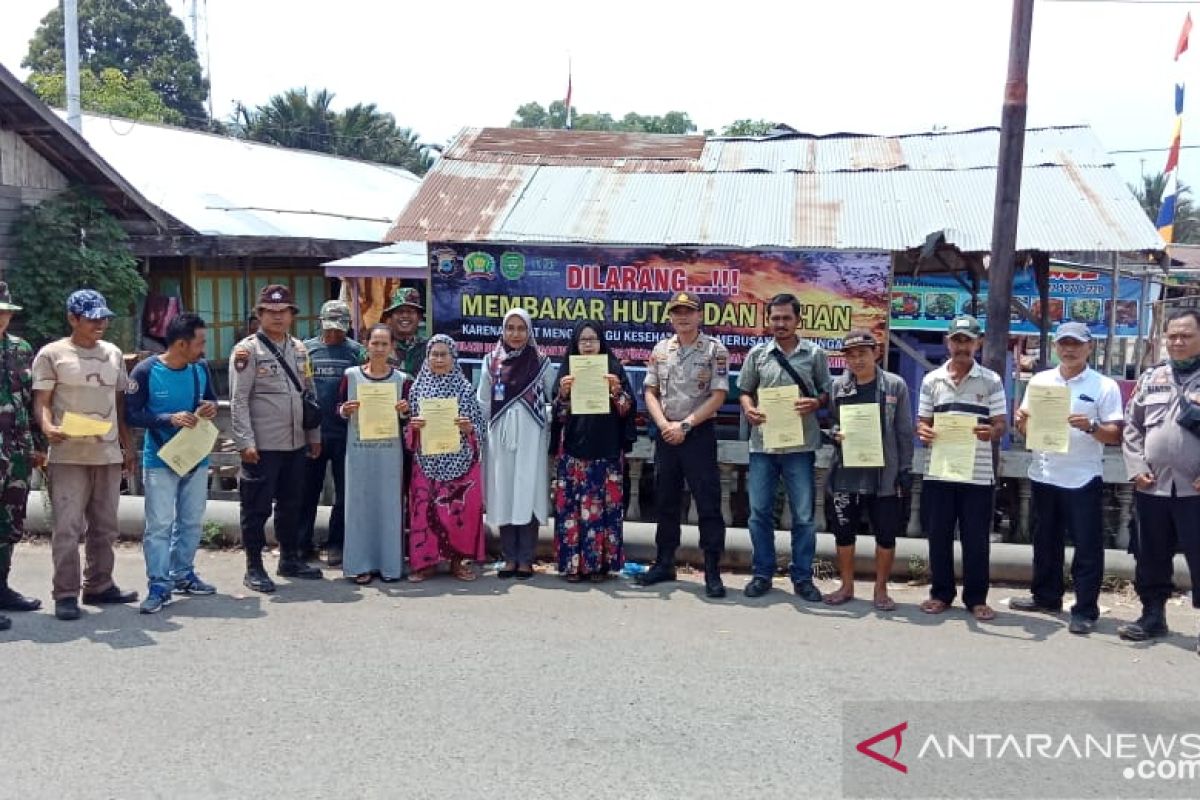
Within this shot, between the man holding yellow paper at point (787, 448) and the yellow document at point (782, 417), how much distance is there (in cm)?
1

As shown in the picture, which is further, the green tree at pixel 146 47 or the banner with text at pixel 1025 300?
the green tree at pixel 146 47

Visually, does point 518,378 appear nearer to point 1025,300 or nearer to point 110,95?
point 1025,300

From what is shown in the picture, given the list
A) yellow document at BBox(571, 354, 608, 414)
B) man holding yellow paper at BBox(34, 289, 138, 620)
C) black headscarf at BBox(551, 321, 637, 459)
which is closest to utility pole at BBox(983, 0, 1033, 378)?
black headscarf at BBox(551, 321, 637, 459)

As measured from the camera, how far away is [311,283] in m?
19.5

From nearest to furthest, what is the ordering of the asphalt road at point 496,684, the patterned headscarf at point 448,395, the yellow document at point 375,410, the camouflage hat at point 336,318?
the asphalt road at point 496,684
the yellow document at point 375,410
the patterned headscarf at point 448,395
the camouflage hat at point 336,318

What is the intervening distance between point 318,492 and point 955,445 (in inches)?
168

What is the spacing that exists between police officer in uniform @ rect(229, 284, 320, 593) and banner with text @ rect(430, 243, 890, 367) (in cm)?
204

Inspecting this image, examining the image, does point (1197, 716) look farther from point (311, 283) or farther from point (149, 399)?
point (311, 283)

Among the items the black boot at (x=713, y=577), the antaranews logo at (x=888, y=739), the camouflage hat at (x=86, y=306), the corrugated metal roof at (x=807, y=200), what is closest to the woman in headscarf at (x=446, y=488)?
the black boot at (x=713, y=577)

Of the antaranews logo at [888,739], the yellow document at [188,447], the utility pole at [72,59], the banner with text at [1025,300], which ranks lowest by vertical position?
the antaranews logo at [888,739]

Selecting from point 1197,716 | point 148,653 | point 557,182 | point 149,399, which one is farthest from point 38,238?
point 1197,716

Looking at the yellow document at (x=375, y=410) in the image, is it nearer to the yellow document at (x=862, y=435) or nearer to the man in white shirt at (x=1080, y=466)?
the yellow document at (x=862, y=435)

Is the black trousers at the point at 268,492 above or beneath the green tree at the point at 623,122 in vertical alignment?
beneath

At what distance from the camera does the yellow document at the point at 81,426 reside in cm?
563
